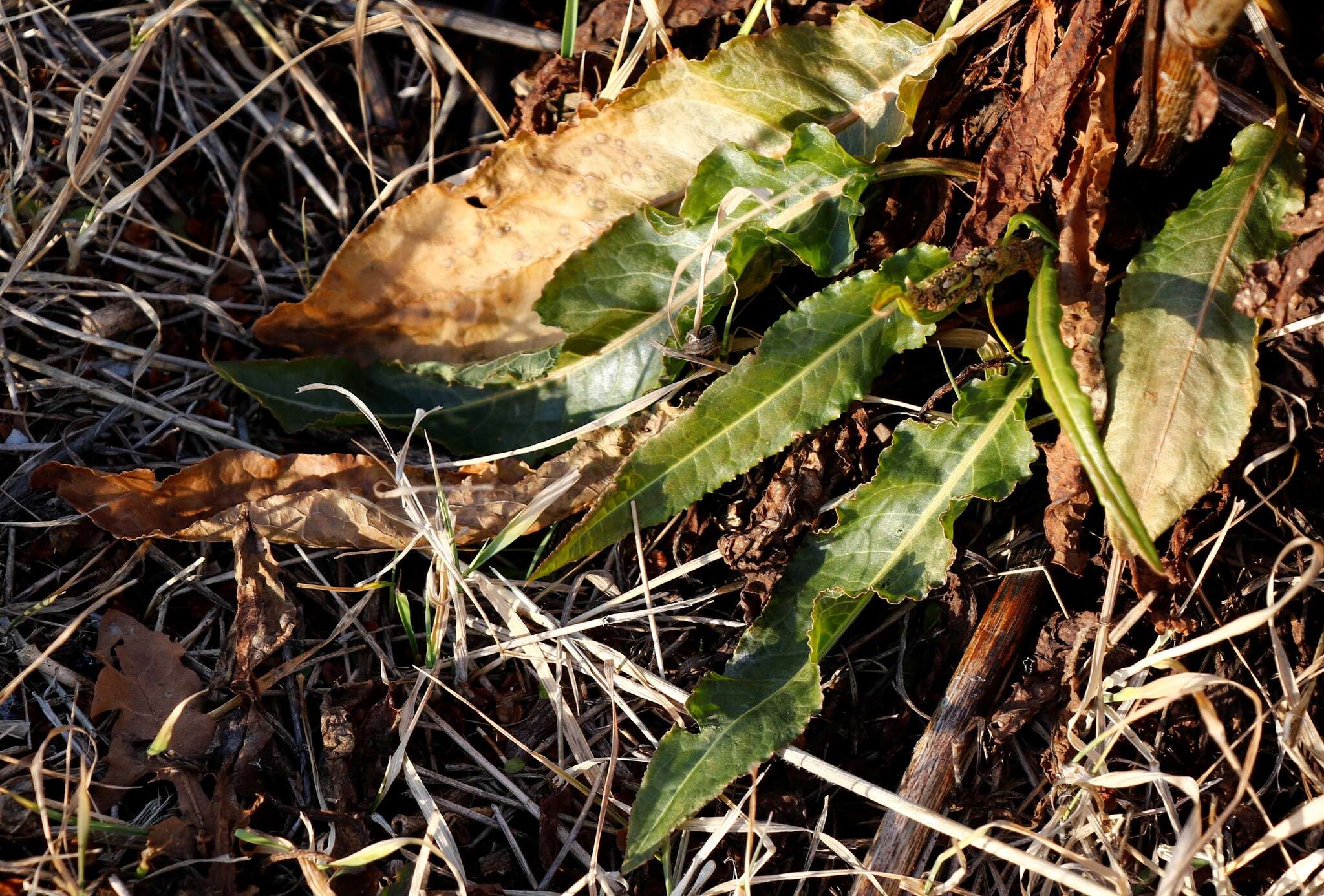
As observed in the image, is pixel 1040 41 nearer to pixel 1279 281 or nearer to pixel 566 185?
pixel 1279 281

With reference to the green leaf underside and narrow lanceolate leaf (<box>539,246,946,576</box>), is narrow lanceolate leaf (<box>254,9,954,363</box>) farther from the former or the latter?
narrow lanceolate leaf (<box>539,246,946,576</box>)

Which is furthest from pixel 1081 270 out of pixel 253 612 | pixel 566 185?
pixel 253 612

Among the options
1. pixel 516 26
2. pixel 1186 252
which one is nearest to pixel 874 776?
pixel 1186 252

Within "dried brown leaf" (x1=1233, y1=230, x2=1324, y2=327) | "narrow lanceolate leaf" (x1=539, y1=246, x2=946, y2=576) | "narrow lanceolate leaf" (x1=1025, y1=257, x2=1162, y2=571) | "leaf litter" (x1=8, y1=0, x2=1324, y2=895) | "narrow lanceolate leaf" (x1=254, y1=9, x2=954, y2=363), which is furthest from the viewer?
"narrow lanceolate leaf" (x1=254, y1=9, x2=954, y2=363)

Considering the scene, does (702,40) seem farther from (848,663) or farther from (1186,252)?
(848,663)

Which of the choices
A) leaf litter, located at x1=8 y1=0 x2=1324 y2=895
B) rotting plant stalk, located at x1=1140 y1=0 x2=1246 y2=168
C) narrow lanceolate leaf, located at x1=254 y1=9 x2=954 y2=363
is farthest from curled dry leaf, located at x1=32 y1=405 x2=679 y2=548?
rotting plant stalk, located at x1=1140 y1=0 x2=1246 y2=168

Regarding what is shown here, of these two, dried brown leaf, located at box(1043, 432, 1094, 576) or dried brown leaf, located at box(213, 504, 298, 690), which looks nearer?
dried brown leaf, located at box(1043, 432, 1094, 576)

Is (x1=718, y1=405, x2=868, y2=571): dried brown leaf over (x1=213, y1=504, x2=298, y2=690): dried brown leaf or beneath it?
over
